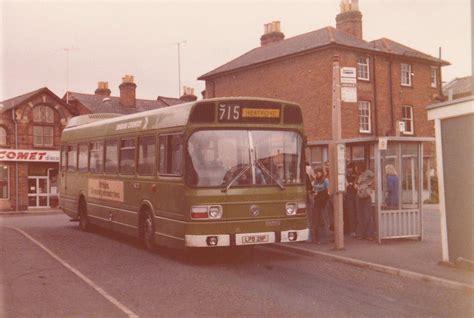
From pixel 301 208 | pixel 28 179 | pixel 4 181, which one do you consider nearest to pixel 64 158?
pixel 301 208

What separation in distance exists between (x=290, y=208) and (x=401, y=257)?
7.26 ft

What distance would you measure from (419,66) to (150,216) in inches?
1180

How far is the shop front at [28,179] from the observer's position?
38.8 meters

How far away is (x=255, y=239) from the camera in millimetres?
10461

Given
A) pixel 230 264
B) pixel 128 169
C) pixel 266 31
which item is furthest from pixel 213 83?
pixel 230 264

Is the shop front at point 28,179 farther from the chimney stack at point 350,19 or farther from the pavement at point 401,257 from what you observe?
the pavement at point 401,257

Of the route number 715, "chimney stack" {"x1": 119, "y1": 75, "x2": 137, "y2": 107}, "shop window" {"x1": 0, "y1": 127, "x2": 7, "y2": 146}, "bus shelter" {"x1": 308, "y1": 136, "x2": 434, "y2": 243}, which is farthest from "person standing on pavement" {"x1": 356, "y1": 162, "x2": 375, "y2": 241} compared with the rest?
"chimney stack" {"x1": 119, "y1": 75, "x2": 137, "y2": 107}

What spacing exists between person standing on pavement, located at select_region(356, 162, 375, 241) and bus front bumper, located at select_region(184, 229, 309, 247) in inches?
107

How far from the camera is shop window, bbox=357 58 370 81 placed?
3481 centimetres

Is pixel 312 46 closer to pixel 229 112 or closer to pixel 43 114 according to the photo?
pixel 43 114

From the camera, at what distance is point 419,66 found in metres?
37.8

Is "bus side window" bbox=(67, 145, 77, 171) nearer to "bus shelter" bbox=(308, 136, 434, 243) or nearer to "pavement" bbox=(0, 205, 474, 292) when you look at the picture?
"pavement" bbox=(0, 205, 474, 292)

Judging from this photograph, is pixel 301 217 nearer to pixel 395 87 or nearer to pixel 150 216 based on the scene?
pixel 150 216

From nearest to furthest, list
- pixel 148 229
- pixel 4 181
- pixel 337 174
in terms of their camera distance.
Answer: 1. pixel 337 174
2. pixel 148 229
3. pixel 4 181
